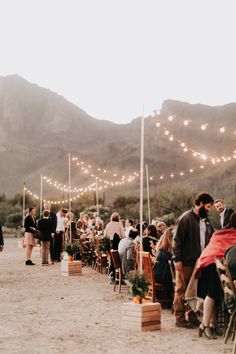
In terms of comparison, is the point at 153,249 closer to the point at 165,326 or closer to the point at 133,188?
the point at 165,326

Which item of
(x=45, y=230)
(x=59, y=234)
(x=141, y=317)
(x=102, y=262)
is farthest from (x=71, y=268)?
(x=141, y=317)

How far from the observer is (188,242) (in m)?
7.89

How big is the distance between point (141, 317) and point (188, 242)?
3.44 feet

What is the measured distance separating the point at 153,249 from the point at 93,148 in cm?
8989

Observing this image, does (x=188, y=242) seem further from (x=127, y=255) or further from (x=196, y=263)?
(x=127, y=255)

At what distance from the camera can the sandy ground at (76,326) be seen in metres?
6.78

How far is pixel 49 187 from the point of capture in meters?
86.8

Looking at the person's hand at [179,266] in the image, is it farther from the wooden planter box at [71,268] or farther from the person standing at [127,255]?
the wooden planter box at [71,268]

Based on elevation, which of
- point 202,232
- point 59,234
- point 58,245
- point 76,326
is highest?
point 59,234

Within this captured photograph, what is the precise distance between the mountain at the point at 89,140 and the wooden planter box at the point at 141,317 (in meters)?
51.8

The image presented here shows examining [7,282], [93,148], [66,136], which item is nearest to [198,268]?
[7,282]

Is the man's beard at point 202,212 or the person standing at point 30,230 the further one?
the person standing at point 30,230

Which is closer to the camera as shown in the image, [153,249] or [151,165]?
[153,249]

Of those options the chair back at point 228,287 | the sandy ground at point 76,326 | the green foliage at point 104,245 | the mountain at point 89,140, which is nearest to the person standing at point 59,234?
the green foliage at point 104,245
